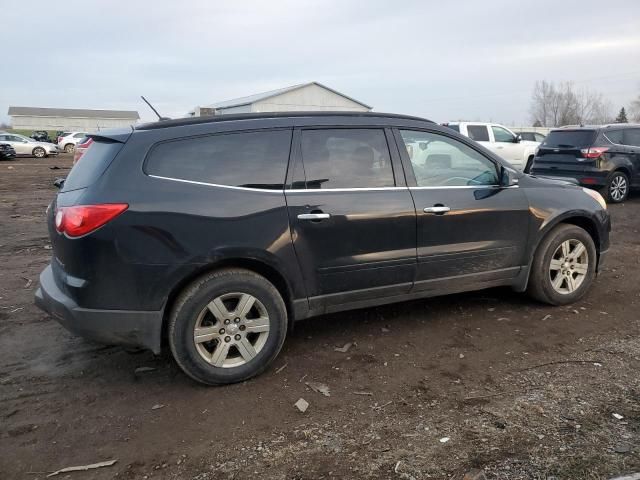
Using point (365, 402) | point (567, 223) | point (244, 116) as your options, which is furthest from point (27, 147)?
point (365, 402)

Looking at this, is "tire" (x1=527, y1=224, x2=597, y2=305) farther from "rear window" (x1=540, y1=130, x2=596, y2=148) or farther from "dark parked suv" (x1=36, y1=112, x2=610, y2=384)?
"rear window" (x1=540, y1=130, x2=596, y2=148)

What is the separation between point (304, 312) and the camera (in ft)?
12.3

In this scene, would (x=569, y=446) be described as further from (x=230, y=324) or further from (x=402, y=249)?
(x=230, y=324)

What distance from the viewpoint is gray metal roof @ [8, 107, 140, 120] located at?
93.6m

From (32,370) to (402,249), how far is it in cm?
288

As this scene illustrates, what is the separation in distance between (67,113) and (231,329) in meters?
105

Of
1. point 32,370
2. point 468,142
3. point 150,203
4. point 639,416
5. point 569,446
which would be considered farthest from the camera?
point 468,142

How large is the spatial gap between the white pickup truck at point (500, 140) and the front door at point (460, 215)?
34.7 ft

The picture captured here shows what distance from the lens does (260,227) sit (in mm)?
3455

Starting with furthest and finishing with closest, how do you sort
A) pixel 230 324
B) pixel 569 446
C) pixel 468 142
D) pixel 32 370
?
pixel 468 142 → pixel 32 370 → pixel 230 324 → pixel 569 446

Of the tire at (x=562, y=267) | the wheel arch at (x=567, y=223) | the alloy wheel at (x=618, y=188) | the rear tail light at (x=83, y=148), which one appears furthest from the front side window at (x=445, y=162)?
the alloy wheel at (x=618, y=188)

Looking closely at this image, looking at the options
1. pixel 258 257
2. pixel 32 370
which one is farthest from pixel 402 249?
pixel 32 370

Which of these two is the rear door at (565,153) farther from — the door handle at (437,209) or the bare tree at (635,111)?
the bare tree at (635,111)

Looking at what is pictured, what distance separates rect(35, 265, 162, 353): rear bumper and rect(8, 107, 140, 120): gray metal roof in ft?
329
